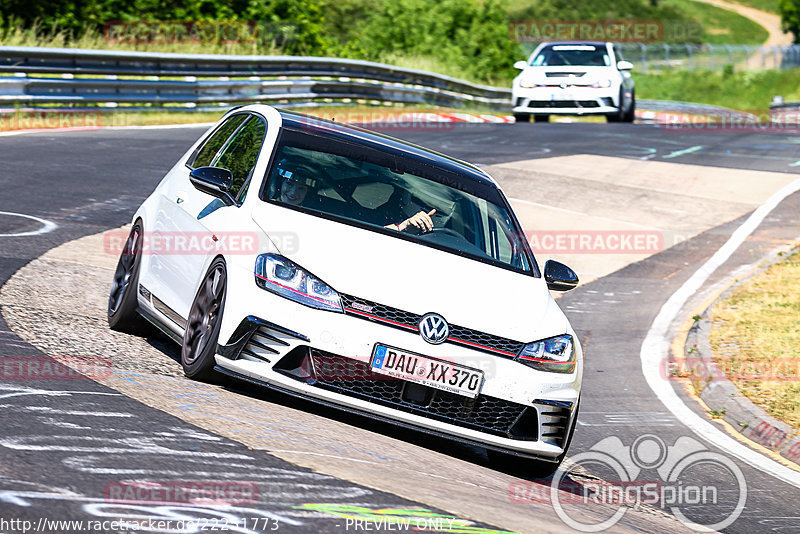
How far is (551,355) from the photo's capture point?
6199 millimetres

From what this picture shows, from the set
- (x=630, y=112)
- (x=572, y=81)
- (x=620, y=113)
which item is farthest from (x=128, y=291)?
(x=630, y=112)

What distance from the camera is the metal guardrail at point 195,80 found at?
19.7m

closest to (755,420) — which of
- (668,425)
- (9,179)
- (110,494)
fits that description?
(668,425)

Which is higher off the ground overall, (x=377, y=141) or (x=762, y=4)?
(x=377, y=141)

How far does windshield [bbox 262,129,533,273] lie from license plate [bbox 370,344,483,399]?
3.38ft

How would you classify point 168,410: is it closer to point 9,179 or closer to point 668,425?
point 668,425

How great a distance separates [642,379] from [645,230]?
5923mm

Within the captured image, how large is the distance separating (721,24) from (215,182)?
114621mm

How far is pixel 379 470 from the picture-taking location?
530cm

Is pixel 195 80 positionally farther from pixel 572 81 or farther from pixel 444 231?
pixel 444 231

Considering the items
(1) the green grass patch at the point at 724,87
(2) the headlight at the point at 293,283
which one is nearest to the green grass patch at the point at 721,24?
(1) the green grass patch at the point at 724,87

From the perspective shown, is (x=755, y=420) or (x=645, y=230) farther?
(x=645, y=230)

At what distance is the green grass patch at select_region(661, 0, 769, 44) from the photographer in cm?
10775

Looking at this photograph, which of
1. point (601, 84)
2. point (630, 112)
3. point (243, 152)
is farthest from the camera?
point (630, 112)
